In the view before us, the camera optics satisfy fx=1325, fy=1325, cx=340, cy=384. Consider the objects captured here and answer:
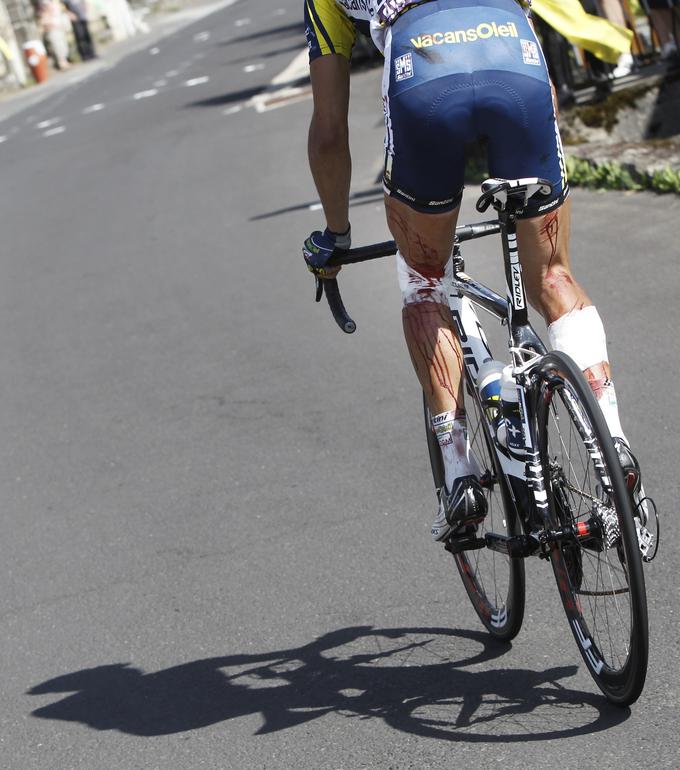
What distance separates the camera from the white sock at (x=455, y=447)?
3.61 metres

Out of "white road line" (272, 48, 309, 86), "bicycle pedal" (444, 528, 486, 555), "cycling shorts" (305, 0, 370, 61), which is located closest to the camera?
"cycling shorts" (305, 0, 370, 61)

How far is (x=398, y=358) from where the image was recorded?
7.42 metres

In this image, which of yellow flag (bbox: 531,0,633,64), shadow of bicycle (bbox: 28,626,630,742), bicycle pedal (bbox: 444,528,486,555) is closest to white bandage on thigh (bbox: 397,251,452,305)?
bicycle pedal (bbox: 444,528,486,555)

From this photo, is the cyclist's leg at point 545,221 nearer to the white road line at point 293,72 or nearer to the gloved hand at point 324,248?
the gloved hand at point 324,248

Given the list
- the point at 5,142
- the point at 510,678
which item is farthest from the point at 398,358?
the point at 5,142

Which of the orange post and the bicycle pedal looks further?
the orange post

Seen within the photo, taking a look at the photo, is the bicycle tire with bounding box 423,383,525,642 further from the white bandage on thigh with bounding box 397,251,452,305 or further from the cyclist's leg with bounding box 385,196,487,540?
the white bandage on thigh with bounding box 397,251,452,305

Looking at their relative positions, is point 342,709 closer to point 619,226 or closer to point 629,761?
point 629,761

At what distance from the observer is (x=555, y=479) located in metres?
3.46

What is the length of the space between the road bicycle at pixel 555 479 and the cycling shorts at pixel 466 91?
0.46 ft

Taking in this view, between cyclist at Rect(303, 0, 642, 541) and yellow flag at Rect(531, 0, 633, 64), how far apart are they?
736cm

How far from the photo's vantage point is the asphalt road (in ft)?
12.3

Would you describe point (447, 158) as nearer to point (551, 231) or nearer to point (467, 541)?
point (551, 231)

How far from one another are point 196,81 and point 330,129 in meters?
24.7
